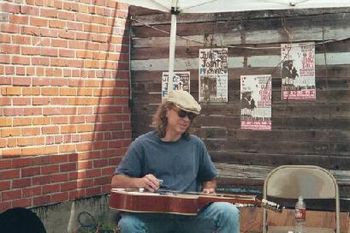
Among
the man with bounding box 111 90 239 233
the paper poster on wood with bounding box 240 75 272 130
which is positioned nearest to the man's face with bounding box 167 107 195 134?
the man with bounding box 111 90 239 233

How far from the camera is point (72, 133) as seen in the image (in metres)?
6.28

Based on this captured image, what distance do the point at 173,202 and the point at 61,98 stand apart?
214cm

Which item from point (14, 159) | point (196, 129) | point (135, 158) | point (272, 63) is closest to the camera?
point (135, 158)

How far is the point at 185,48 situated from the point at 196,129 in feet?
2.77

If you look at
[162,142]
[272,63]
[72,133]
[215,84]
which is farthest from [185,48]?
[162,142]

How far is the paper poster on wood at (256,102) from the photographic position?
6.18 metres

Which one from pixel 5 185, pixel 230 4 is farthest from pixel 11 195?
pixel 230 4

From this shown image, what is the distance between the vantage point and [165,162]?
4770mm

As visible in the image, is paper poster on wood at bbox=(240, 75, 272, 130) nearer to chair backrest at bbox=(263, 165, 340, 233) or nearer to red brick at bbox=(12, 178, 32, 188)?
chair backrest at bbox=(263, 165, 340, 233)

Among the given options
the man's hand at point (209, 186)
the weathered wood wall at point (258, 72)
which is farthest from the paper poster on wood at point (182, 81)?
the man's hand at point (209, 186)

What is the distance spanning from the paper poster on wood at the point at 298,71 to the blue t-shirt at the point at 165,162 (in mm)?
1594

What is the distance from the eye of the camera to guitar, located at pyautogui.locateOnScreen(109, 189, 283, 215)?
443 centimetres

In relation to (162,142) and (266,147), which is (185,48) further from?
(162,142)

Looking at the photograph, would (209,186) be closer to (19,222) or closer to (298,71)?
(19,222)
